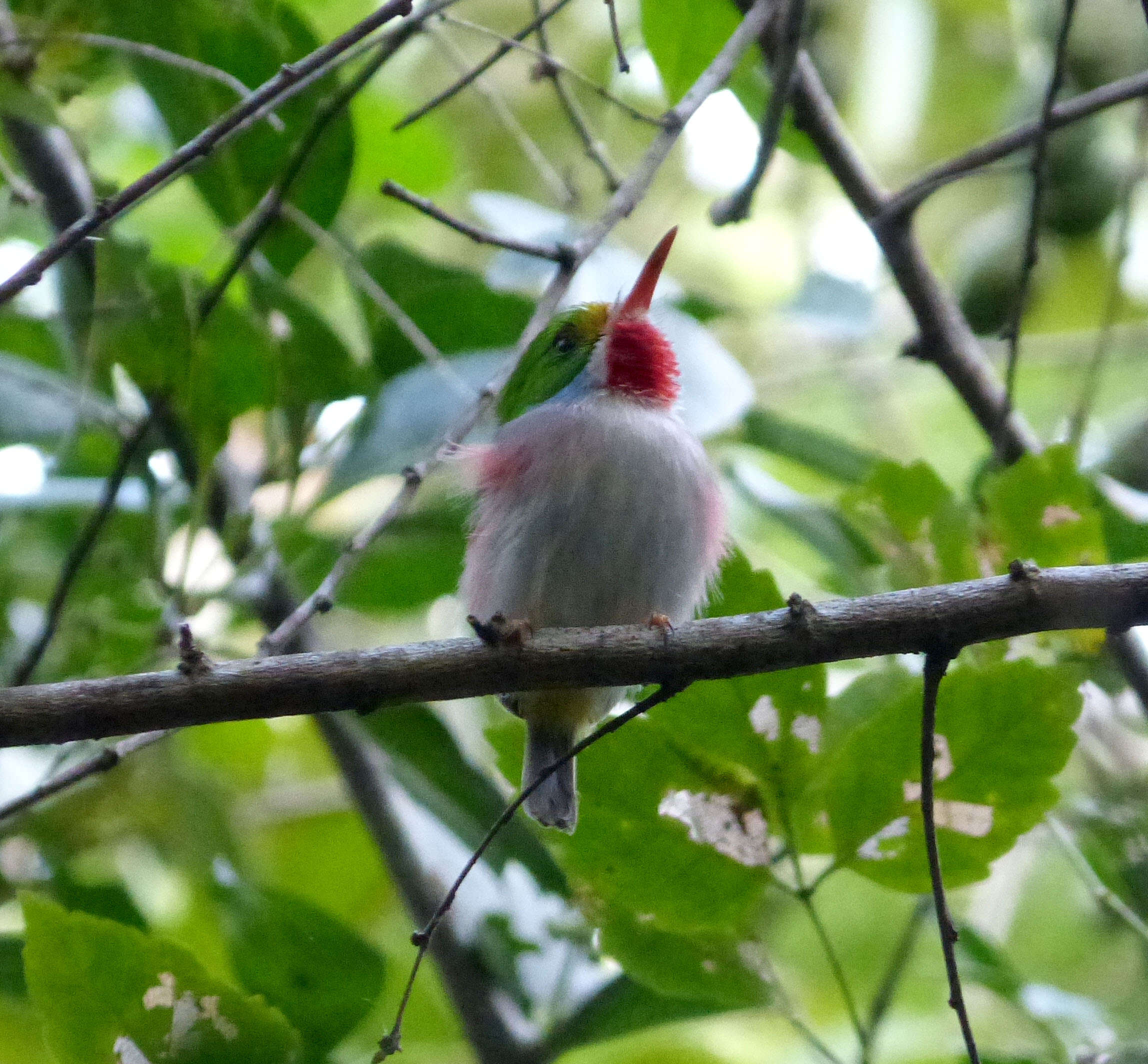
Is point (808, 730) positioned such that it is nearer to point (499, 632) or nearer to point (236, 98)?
point (499, 632)

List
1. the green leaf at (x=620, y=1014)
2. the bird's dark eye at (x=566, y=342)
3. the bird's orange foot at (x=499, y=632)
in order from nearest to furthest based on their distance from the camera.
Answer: the bird's orange foot at (x=499, y=632) < the green leaf at (x=620, y=1014) < the bird's dark eye at (x=566, y=342)

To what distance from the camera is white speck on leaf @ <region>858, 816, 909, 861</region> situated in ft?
7.44

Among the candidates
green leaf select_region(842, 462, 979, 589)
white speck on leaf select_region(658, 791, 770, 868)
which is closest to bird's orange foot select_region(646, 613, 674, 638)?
white speck on leaf select_region(658, 791, 770, 868)

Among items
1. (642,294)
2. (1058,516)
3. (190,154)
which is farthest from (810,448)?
(190,154)

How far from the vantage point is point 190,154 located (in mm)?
2080

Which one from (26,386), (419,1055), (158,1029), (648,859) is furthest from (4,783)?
(648,859)

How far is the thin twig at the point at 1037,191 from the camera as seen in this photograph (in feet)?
8.84

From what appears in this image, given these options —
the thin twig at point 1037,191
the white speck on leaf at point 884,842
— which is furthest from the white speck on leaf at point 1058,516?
the white speck on leaf at point 884,842

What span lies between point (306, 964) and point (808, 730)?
3.48 feet

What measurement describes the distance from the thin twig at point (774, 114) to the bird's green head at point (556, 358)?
407mm

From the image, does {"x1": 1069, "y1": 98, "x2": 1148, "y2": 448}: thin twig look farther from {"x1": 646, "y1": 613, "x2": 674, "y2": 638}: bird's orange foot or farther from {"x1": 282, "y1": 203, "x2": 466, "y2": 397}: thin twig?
{"x1": 282, "y1": 203, "x2": 466, "y2": 397}: thin twig

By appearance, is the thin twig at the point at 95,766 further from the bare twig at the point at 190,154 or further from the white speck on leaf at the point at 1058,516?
the white speck on leaf at the point at 1058,516

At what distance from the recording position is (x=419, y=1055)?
11.1 feet

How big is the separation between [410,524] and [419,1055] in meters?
1.28
